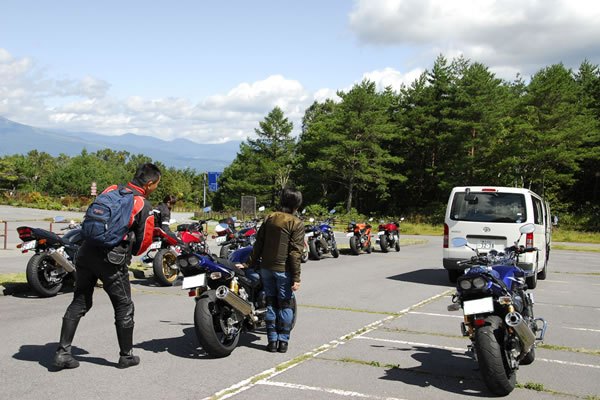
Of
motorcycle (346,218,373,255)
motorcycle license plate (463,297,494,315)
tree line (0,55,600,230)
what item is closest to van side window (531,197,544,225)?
motorcycle (346,218,373,255)

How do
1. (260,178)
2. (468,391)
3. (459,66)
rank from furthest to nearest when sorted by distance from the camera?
(260,178) < (459,66) < (468,391)

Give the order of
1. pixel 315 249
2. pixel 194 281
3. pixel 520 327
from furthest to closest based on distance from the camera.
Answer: pixel 315 249
pixel 194 281
pixel 520 327

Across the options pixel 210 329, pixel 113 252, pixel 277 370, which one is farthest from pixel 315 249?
pixel 113 252

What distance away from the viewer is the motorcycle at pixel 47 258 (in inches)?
323

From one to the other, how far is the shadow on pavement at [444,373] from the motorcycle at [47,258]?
5447mm

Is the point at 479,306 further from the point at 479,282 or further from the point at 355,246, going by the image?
the point at 355,246

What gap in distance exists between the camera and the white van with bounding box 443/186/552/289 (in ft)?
33.5

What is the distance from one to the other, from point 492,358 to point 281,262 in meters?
2.21

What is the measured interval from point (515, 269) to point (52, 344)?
15.9 feet

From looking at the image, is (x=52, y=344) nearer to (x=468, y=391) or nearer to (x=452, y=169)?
(x=468, y=391)

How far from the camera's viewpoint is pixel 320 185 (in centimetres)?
6625

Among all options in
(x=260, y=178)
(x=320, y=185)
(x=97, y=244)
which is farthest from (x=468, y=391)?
(x=260, y=178)

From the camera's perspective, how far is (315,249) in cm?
1516

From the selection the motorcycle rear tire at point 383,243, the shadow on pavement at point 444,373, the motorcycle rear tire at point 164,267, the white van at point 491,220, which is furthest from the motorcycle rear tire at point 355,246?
the shadow on pavement at point 444,373
